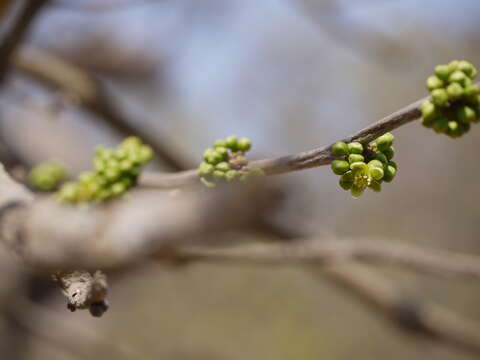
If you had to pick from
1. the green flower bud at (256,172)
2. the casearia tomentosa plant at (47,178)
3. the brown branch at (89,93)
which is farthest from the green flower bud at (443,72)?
the brown branch at (89,93)

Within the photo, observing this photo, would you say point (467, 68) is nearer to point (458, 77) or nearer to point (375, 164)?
point (458, 77)

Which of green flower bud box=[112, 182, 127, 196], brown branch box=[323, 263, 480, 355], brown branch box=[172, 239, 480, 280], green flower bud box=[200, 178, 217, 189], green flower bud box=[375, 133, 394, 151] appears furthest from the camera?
brown branch box=[323, 263, 480, 355]

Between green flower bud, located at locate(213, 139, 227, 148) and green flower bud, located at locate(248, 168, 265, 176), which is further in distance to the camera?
green flower bud, located at locate(213, 139, 227, 148)

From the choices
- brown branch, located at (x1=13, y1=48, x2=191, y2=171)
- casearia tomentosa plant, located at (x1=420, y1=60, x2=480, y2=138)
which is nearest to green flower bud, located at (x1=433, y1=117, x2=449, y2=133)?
casearia tomentosa plant, located at (x1=420, y1=60, x2=480, y2=138)

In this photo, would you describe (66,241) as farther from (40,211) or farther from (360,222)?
Answer: (360,222)

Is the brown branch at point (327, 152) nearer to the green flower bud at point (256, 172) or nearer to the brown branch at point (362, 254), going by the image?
the green flower bud at point (256, 172)

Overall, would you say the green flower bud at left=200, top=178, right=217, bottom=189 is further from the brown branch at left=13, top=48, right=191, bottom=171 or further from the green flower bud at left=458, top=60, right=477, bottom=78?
the brown branch at left=13, top=48, right=191, bottom=171
